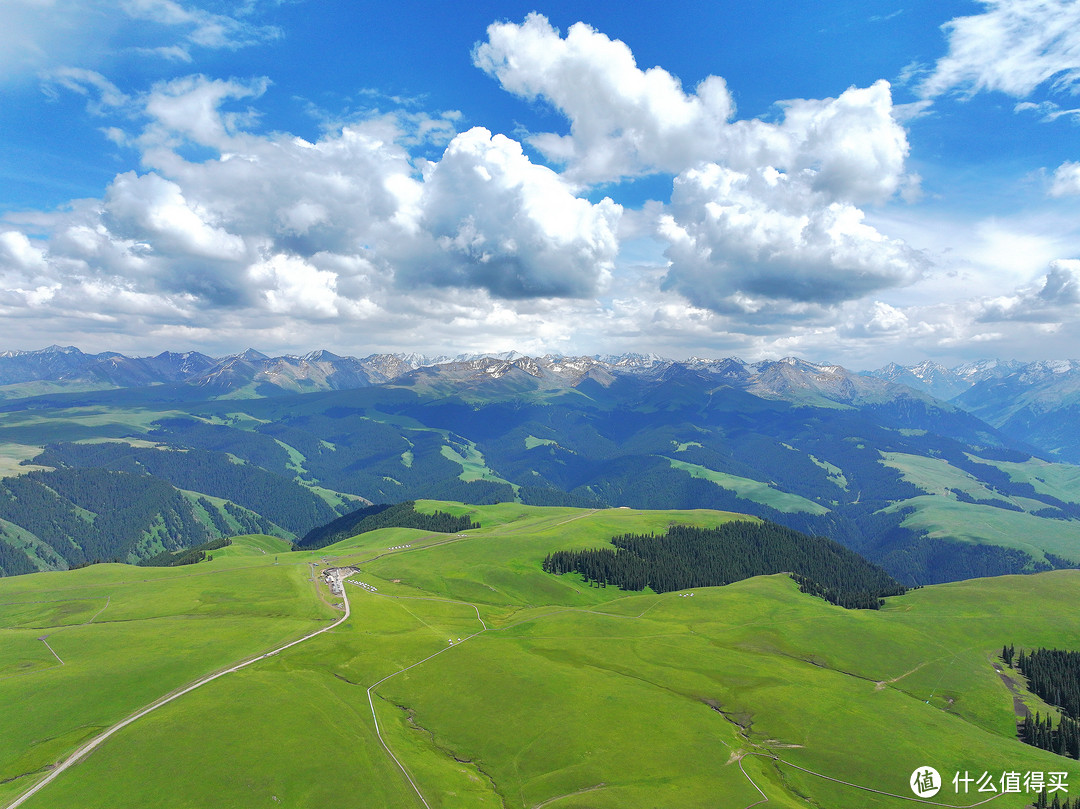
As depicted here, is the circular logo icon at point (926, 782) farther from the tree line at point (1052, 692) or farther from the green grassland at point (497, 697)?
the tree line at point (1052, 692)

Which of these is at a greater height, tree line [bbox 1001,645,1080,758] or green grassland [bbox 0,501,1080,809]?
green grassland [bbox 0,501,1080,809]

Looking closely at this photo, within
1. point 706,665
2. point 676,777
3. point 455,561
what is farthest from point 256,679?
point 455,561

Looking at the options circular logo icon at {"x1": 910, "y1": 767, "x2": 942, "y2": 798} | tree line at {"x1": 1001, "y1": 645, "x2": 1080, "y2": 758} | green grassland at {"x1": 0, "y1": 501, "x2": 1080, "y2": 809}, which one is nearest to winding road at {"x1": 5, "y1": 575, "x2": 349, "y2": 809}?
green grassland at {"x1": 0, "y1": 501, "x2": 1080, "y2": 809}

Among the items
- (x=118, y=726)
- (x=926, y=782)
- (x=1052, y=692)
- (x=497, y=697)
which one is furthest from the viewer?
(x=1052, y=692)

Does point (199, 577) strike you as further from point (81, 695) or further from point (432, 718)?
point (432, 718)

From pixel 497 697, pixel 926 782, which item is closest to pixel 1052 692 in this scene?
pixel 926 782

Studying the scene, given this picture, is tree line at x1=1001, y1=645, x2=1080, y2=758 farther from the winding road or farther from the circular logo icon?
the winding road

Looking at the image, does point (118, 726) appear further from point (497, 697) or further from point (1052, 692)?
point (1052, 692)
